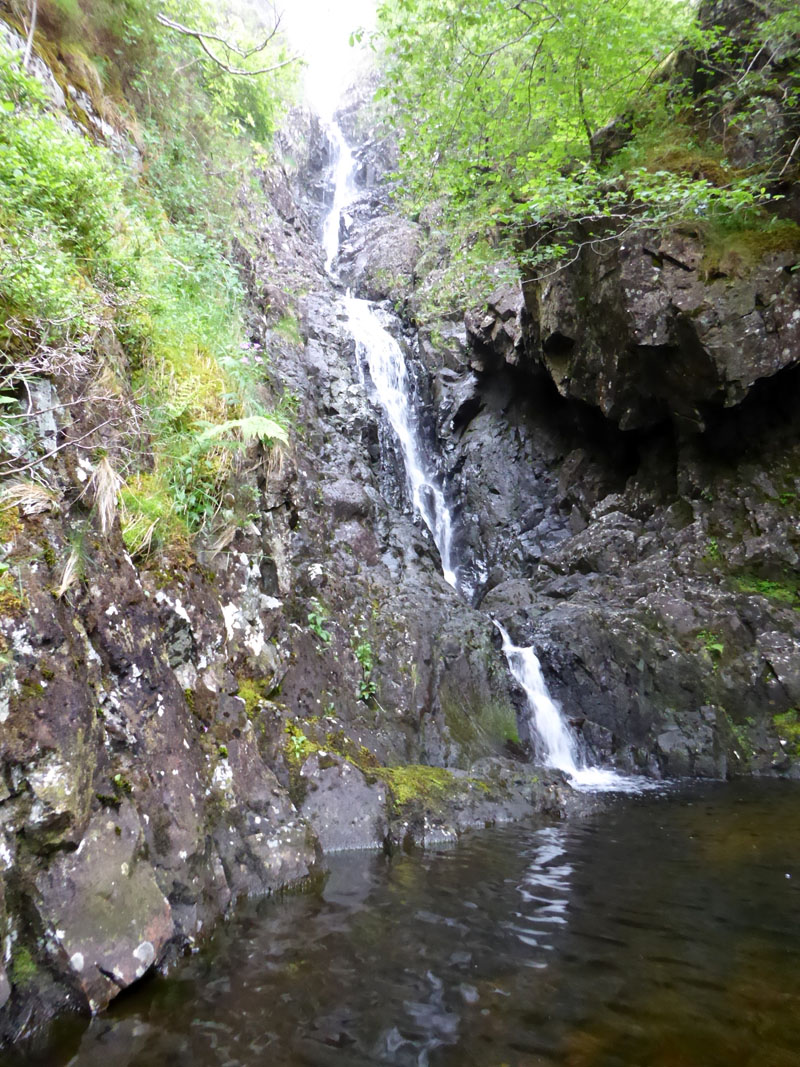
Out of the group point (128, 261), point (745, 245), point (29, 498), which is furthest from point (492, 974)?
point (745, 245)

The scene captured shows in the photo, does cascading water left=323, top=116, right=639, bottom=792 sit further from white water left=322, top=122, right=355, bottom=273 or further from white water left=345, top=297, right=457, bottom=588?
white water left=322, top=122, right=355, bottom=273

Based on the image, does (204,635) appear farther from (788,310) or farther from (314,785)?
(788,310)

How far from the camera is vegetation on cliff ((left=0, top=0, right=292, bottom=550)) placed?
4113 millimetres

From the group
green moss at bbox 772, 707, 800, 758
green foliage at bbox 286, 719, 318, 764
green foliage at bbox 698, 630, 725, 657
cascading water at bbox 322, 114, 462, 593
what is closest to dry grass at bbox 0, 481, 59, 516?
green foliage at bbox 286, 719, 318, 764

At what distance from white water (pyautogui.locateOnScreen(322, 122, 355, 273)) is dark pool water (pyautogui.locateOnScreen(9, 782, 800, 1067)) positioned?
22.1 metres

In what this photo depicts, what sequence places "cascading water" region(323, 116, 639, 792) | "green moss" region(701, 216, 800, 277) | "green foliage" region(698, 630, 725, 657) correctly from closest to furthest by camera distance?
"cascading water" region(323, 116, 639, 792) < "green moss" region(701, 216, 800, 277) < "green foliage" region(698, 630, 725, 657)

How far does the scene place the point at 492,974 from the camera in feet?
10.6

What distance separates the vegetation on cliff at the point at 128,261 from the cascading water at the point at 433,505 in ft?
19.7

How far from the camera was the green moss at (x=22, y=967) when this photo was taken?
270cm

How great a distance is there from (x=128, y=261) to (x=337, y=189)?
86.2 feet

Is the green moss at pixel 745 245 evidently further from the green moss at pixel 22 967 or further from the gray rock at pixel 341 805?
the green moss at pixel 22 967

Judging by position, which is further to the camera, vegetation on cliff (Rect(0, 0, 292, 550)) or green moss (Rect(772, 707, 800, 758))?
green moss (Rect(772, 707, 800, 758))

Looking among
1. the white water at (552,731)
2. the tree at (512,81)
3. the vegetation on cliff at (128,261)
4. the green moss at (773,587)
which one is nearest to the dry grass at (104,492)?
the vegetation on cliff at (128,261)

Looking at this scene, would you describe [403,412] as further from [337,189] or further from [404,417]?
[337,189]
